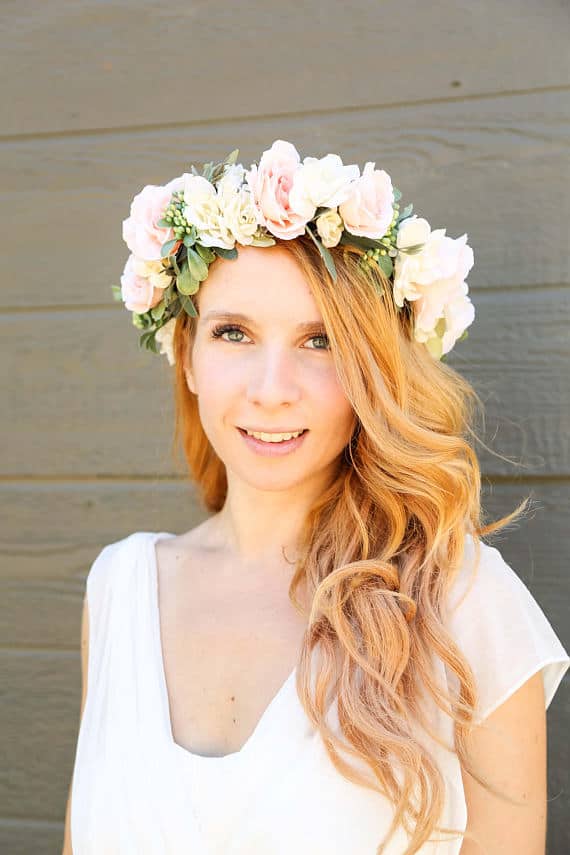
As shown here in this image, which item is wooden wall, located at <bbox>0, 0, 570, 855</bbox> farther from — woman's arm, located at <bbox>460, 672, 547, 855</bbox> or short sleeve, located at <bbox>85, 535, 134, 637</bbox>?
woman's arm, located at <bbox>460, 672, 547, 855</bbox>

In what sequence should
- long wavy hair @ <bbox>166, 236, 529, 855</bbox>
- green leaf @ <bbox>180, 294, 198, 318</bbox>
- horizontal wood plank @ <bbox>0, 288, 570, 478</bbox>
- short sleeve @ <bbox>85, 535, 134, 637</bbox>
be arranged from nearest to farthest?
long wavy hair @ <bbox>166, 236, 529, 855</bbox>
green leaf @ <bbox>180, 294, 198, 318</bbox>
short sleeve @ <bbox>85, 535, 134, 637</bbox>
horizontal wood plank @ <bbox>0, 288, 570, 478</bbox>

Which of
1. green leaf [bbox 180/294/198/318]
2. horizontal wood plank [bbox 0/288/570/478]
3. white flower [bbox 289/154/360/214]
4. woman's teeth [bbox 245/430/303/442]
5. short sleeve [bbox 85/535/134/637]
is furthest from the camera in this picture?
horizontal wood plank [bbox 0/288/570/478]

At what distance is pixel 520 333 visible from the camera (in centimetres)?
208

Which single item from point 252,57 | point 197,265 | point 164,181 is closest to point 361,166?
point 252,57

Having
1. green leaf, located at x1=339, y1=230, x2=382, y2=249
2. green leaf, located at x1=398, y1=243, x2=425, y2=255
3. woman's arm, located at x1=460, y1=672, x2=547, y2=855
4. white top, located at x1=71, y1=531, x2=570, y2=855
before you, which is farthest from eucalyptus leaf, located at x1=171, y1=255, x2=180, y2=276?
woman's arm, located at x1=460, y1=672, x2=547, y2=855

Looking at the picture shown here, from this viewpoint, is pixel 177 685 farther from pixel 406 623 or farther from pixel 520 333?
pixel 520 333

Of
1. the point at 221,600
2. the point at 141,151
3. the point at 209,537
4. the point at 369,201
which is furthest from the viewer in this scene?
the point at 141,151

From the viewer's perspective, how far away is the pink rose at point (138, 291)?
1.90m

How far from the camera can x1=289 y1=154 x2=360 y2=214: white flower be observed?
64.9 inches

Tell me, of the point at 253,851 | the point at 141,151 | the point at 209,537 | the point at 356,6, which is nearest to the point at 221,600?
the point at 209,537

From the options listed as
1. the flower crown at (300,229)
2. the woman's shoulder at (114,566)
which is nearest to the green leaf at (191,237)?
the flower crown at (300,229)

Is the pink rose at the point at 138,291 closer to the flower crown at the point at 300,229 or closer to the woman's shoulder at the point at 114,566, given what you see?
the flower crown at the point at 300,229

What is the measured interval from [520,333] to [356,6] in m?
0.88

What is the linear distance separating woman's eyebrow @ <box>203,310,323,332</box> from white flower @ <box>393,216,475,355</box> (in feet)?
0.57
